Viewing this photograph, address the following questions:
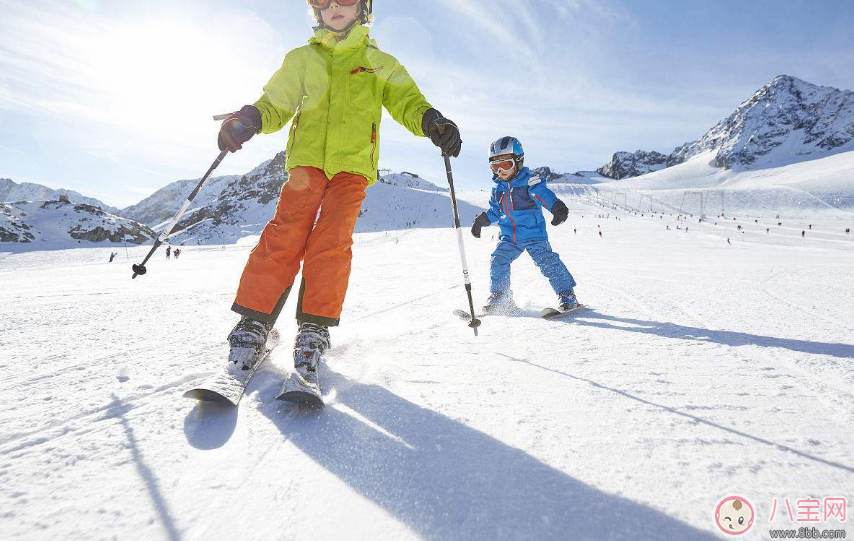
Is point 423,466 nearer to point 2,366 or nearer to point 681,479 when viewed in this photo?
point 681,479

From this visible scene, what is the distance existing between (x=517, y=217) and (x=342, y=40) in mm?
2244

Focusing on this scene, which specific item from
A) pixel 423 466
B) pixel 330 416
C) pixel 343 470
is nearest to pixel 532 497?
pixel 423 466

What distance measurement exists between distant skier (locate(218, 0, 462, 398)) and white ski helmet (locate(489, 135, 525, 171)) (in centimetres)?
170

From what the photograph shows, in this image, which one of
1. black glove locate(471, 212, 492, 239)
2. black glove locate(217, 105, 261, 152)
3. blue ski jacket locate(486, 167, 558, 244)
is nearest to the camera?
black glove locate(217, 105, 261, 152)

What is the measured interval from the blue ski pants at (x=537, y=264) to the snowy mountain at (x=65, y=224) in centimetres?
5905

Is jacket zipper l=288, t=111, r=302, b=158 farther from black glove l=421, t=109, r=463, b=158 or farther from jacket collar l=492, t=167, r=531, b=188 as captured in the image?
jacket collar l=492, t=167, r=531, b=188

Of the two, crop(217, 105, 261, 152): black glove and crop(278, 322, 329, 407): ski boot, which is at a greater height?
crop(217, 105, 261, 152): black glove

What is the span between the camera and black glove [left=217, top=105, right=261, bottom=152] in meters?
2.09

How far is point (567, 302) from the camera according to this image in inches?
131

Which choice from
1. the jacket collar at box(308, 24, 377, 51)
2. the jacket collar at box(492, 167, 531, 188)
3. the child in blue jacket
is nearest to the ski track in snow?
the child in blue jacket

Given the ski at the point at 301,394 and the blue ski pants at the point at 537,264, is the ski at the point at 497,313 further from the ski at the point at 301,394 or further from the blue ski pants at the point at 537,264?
the ski at the point at 301,394

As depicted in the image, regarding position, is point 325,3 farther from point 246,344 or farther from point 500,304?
point 500,304

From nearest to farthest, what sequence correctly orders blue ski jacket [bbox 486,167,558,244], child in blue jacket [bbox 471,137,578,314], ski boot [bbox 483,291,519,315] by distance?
1. ski boot [bbox 483,291,519,315]
2. child in blue jacket [bbox 471,137,578,314]
3. blue ski jacket [bbox 486,167,558,244]

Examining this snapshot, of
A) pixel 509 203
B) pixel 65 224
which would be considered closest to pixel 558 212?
pixel 509 203
